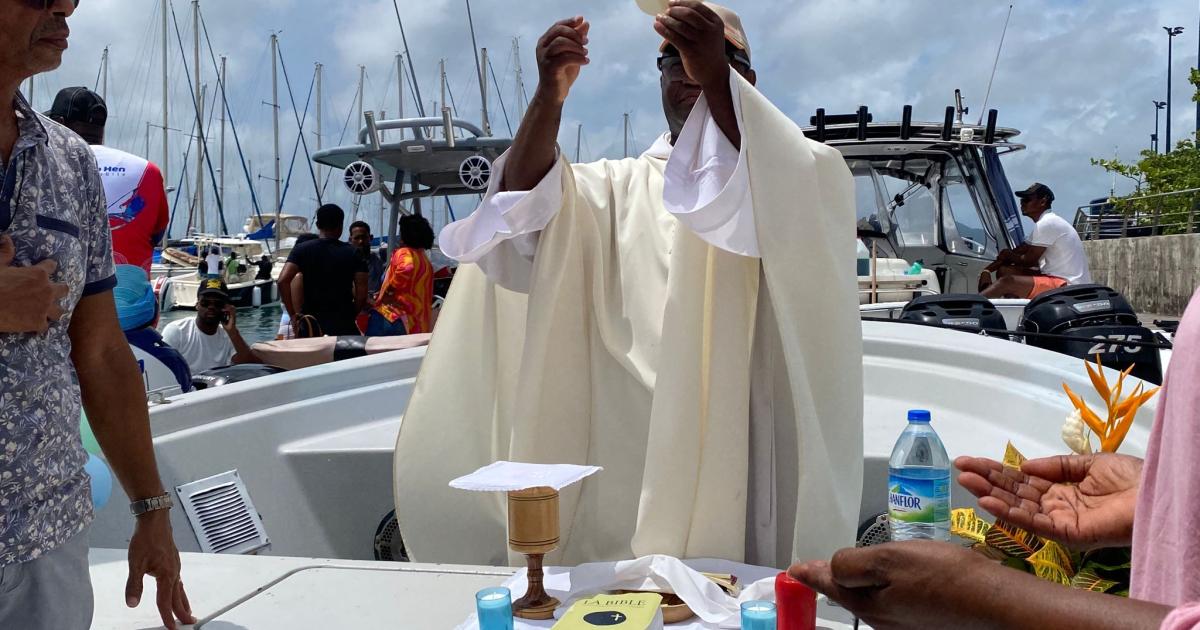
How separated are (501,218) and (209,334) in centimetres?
398

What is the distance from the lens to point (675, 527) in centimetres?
193

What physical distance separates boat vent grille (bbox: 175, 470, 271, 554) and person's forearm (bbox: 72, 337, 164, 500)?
110cm

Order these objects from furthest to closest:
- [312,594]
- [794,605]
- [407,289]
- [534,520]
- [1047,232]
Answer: [1047,232] < [407,289] < [312,594] < [534,520] < [794,605]

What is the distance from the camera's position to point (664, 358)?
1.94 m

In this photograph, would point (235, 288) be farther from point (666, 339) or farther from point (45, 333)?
point (45, 333)

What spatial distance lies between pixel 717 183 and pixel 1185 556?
1.14 meters

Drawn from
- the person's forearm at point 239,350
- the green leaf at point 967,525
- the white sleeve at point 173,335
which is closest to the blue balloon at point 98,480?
the green leaf at point 967,525

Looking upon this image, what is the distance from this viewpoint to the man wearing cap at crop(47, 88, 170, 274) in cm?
345

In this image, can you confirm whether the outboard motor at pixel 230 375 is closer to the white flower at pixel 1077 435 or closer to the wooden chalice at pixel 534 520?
the wooden chalice at pixel 534 520

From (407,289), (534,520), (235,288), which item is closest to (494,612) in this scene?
(534,520)

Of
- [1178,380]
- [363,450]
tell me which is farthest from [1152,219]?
[1178,380]

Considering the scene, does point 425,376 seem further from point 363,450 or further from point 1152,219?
point 1152,219

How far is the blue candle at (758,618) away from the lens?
140 cm

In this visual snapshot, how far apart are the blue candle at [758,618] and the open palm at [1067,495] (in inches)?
13.2
